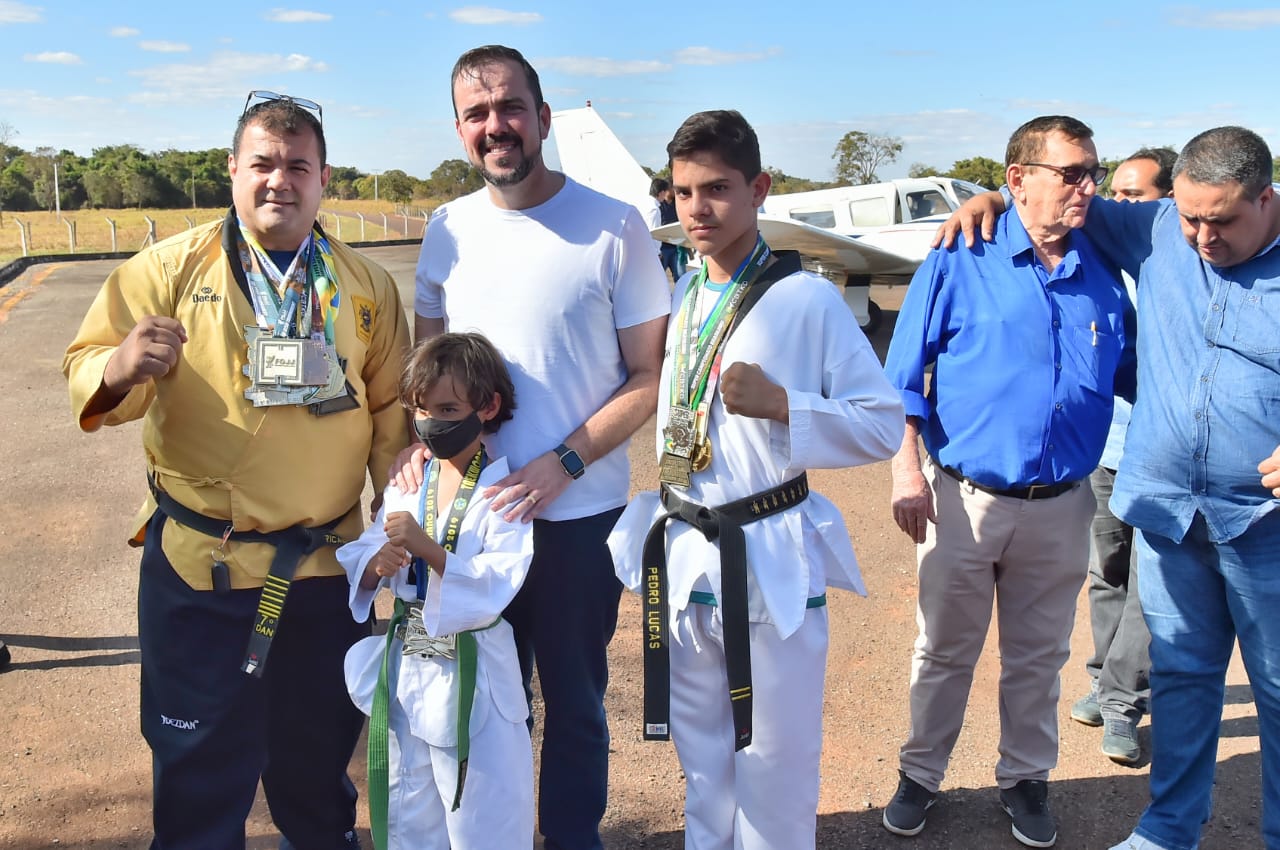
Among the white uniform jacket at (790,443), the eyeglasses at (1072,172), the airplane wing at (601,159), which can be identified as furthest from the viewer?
the airplane wing at (601,159)

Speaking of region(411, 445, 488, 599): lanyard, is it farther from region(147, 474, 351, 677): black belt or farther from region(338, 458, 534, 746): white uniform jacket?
region(147, 474, 351, 677): black belt

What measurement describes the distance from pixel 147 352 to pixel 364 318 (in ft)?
2.35

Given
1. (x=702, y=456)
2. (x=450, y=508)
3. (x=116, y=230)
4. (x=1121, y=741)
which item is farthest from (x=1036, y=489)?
(x=116, y=230)

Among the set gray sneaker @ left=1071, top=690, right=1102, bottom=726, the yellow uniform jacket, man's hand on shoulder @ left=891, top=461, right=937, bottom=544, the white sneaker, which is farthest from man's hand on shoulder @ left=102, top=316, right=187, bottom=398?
gray sneaker @ left=1071, top=690, right=1102, bottom=726

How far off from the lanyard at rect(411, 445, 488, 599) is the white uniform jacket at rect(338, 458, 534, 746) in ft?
0.06

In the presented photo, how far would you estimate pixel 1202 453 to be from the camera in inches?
117

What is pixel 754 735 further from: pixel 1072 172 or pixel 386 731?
pixel 1072 172

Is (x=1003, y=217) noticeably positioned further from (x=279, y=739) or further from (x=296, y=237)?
(x=279, y=739)

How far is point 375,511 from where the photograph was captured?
10.0ft

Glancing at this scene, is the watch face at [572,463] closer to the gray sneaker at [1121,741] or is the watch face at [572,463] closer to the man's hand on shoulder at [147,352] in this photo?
the man's hand on shoulder at [147,352]

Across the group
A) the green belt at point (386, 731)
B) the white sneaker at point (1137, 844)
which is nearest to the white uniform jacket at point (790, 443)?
the green belt at point (386, 731)

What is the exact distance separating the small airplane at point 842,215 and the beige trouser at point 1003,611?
8651 millimetres

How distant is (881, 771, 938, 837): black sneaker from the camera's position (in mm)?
3461

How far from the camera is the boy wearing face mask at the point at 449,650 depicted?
8.41 feet
